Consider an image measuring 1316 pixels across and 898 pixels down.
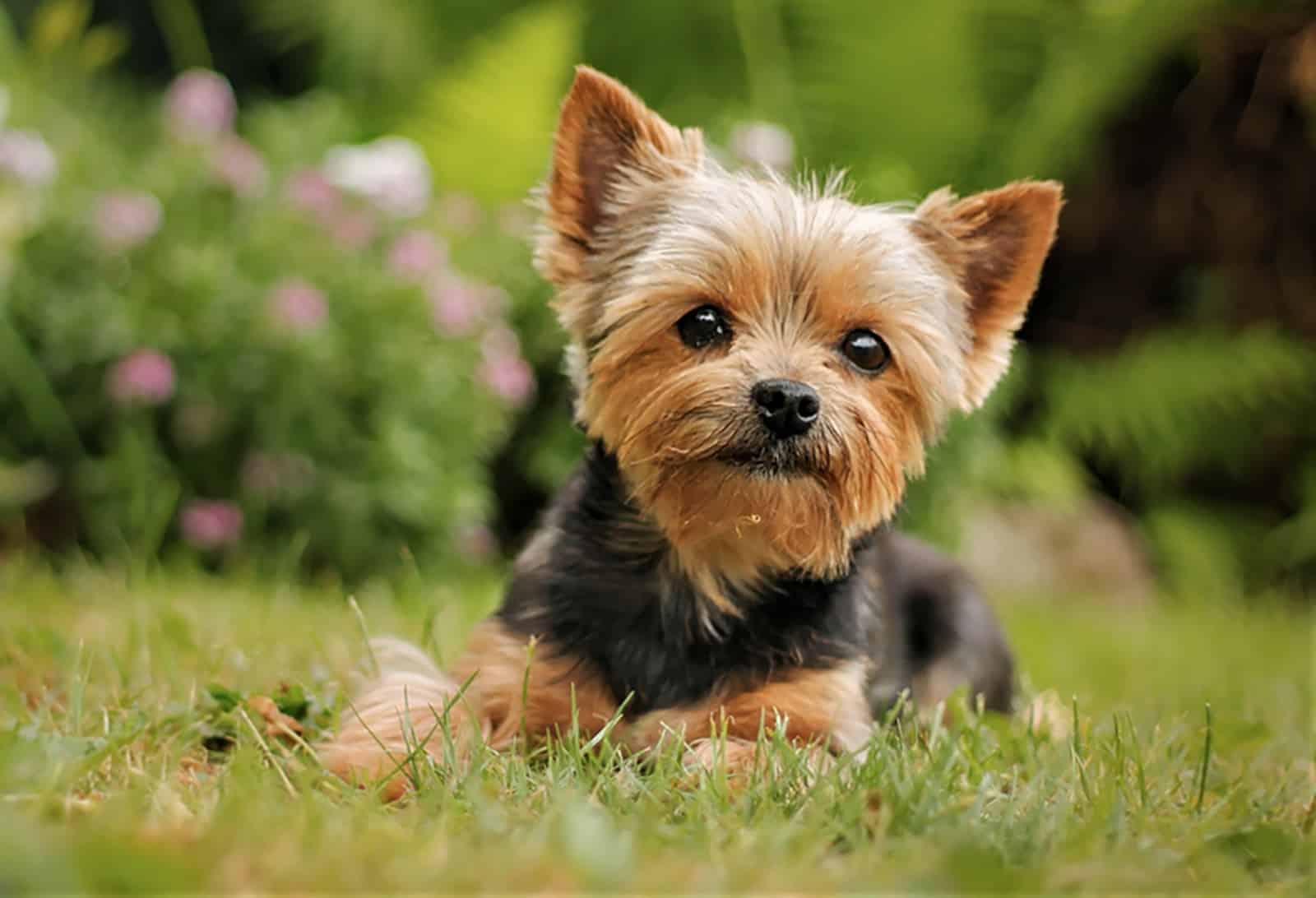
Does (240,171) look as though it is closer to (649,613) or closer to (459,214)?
(459,214)

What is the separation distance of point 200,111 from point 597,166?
12.1ft

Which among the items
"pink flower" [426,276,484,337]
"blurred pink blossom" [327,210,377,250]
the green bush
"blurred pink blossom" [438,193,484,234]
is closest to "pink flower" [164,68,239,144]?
the green bush

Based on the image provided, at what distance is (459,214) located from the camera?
24.8 feet

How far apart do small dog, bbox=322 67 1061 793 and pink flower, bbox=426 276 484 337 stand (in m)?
2.62

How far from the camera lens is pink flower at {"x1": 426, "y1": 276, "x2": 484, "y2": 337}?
6.60m

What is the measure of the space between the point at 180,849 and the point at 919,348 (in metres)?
2.36

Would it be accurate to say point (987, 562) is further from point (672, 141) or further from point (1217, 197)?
point (672, 141)

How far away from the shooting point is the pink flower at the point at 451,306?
660cm

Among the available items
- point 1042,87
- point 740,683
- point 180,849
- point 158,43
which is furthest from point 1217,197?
point 180,849

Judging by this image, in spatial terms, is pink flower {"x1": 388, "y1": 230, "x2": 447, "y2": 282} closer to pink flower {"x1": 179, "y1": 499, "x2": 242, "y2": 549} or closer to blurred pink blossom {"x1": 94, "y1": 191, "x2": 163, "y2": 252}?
blurred pink blossom {"x1": 94, "y1": 191, "x2": 163, "y2": 252}

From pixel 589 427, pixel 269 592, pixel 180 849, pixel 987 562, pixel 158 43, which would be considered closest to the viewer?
pixel 180 849

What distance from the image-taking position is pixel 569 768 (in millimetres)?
2928

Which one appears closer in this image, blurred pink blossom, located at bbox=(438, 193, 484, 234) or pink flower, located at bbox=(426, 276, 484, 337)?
pink flower, located at bbox=(426, 276, 484, 337)

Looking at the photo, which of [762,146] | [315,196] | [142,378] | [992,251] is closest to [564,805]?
[992,251]
